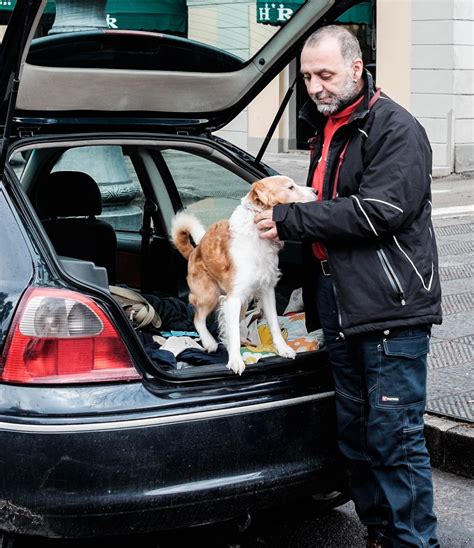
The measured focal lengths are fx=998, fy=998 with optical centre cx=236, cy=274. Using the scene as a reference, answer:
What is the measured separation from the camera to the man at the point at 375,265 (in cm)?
345

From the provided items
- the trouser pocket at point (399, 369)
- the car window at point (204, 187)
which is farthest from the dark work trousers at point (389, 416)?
the car window at point (204, 187)

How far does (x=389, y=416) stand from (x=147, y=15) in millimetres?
2956

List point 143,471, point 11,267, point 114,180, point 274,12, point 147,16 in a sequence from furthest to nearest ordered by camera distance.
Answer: point 114,180
point 274,12
point 147,16
point 11,267
point 143,471

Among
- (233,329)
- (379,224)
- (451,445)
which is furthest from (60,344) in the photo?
(451,445)

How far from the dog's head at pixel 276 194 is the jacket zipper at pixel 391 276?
1.39 feet

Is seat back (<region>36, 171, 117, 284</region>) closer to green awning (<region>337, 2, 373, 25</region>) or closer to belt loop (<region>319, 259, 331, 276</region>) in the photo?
belt loop (<region>319, 259, 331, 276</region>)

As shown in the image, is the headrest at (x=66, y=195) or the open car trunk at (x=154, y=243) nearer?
the open car trunk at (x=154, y=243)

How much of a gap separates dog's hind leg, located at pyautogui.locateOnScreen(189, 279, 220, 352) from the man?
1.78 feet

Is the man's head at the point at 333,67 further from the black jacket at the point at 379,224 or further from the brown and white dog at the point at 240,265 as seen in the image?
the brown and white dog at the point at 240,265

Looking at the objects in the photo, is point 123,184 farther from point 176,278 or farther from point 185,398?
point 185,398

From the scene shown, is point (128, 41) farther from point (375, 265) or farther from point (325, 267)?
point (375, 265)

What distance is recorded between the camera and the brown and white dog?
12.6 ft

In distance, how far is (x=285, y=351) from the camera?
3.86m

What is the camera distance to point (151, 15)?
5.70 m
